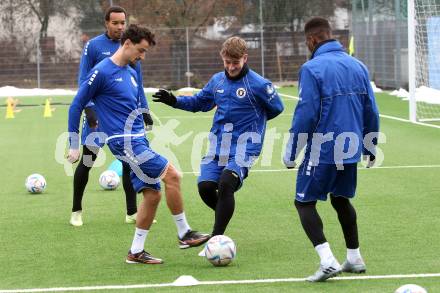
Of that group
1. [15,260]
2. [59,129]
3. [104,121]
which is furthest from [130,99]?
[59,129]

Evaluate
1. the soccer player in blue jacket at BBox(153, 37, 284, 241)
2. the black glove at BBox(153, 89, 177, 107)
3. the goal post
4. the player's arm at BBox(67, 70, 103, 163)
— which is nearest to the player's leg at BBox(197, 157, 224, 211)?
the soccer player in blue jacket at BBox(153, 37, 284, 241)

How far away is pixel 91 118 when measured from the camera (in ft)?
31.8

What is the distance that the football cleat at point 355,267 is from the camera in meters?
7.27

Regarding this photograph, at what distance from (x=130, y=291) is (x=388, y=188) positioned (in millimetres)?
5730

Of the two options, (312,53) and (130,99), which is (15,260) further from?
(312,53)

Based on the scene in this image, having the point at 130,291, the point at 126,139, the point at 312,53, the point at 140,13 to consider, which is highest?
the point at 140,13

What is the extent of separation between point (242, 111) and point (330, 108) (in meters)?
1.47

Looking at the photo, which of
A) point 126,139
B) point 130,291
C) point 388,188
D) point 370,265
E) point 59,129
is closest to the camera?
point 130,291

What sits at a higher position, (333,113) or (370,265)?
(333,113)

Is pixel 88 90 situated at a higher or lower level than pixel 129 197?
higher

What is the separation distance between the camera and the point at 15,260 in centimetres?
811

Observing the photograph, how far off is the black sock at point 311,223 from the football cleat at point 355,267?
328 mm

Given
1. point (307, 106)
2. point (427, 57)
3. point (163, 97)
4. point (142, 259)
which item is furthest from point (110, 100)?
point (427, 57)

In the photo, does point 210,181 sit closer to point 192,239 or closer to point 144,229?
point 192,239
